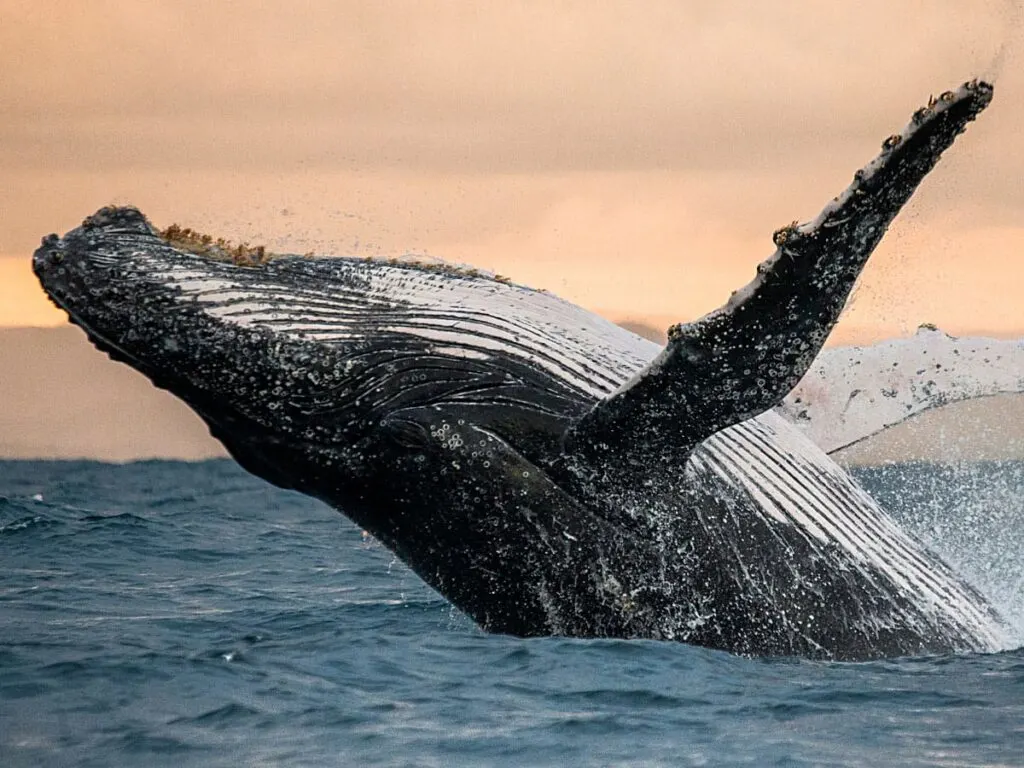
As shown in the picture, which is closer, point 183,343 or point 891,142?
point 891,142

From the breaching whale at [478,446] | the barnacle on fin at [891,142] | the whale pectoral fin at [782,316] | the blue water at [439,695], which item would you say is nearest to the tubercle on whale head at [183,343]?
the breaching whale at [478,446]

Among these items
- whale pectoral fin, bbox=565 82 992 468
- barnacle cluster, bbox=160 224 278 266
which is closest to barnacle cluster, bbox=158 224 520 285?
barnacle cluster, bbox=160 224 278 266

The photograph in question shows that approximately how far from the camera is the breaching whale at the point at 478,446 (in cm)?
845

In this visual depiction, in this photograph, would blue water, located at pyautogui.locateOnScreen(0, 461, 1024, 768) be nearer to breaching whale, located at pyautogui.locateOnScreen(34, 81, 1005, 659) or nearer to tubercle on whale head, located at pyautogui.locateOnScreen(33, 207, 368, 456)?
breaching whale, located at pyautogui.locateOnScreen(34, 81, 1005, 659)

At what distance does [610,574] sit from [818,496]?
161 cm

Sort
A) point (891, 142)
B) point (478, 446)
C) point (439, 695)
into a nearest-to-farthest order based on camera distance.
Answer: point (891, 142)
point (478, 446)
point (439, 695)

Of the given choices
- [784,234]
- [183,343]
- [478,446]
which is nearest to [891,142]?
[784,234]

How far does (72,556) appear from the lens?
17344 millimetres

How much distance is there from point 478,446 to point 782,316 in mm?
2032

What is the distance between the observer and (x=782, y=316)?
23.6 feet

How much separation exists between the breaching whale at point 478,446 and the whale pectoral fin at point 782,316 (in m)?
0.31

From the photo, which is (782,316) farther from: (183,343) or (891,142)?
(183,343)

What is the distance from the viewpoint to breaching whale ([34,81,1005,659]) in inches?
333

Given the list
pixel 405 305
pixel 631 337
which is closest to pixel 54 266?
pixel 405 305
